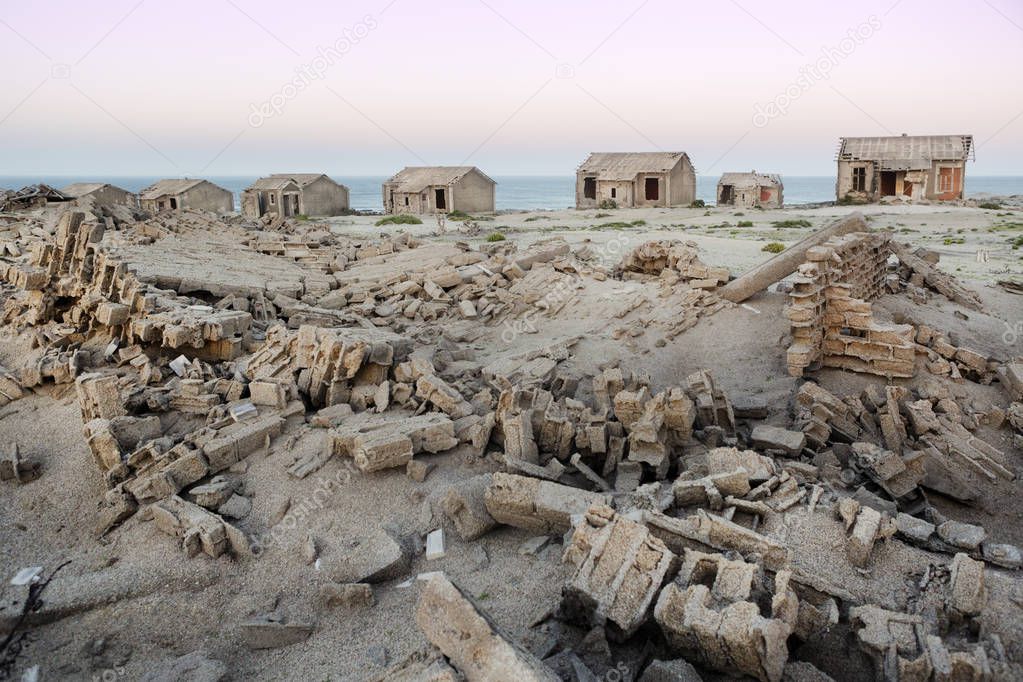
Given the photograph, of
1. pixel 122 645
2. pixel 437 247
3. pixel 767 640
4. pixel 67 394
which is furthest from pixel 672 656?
pixel 437 247

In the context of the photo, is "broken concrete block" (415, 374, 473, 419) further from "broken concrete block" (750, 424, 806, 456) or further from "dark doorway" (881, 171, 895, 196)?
"dark doorway" (881, 171, 895, 196)

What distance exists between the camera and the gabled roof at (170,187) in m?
37.9

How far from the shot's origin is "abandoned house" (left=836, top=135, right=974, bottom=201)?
35469mm

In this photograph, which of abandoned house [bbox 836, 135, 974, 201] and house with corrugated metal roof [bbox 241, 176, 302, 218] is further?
house with corrugated metal roof [bbox 241, 176, 302, 218]

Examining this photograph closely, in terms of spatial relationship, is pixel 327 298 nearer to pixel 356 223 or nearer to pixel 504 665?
pixel 504 665

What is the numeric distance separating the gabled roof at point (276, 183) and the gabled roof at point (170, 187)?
331cm

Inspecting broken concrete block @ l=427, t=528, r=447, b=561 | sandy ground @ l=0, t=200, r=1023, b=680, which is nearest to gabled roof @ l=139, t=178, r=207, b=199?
sandy ground @ l=0, t=200, r=1023, b=680

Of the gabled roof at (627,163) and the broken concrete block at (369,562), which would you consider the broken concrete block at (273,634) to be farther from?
the gabled roof at (627,163)

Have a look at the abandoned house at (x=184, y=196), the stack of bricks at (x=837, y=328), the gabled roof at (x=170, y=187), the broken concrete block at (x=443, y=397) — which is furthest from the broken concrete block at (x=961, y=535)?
the gabled roof at (x=170, y=187)

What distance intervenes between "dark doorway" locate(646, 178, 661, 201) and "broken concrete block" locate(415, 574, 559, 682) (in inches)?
1422

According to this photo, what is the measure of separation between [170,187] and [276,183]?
20.3 ft

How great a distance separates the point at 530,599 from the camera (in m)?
5.30

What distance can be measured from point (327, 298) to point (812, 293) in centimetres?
944

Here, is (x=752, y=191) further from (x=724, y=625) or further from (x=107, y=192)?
(x=724, y=625)
